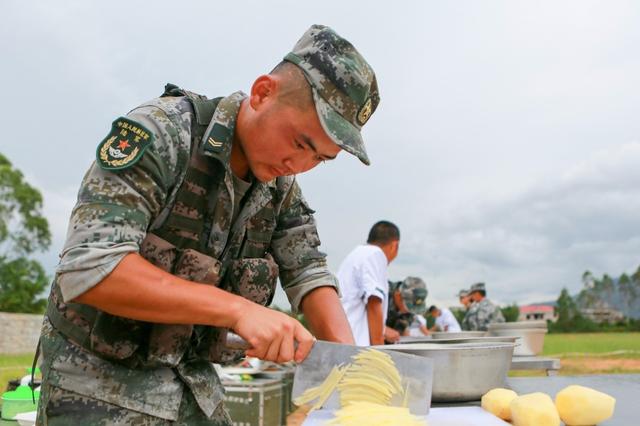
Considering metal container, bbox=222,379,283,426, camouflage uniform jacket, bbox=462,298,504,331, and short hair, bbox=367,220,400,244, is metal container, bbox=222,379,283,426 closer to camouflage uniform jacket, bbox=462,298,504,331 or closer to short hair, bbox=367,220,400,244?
short hair, bbox=367,220,400,244

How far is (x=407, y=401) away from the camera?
1.75 metres

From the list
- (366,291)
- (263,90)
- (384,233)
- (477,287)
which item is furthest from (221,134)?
(477,287)

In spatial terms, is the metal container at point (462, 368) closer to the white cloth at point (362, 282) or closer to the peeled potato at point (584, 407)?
the peeled potato at point (584, 407)

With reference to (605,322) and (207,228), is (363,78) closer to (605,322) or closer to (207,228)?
(207,228)

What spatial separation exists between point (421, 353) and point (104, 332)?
3.30ft

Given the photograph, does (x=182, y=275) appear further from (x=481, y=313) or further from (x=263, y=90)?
(x=481, y=313)

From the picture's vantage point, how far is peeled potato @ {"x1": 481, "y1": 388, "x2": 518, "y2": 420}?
1796mm

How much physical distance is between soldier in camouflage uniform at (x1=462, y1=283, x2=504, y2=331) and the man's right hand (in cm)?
859

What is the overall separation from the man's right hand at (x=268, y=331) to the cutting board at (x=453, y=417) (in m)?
0.26

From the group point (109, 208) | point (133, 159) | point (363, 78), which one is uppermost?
point (363, 78)

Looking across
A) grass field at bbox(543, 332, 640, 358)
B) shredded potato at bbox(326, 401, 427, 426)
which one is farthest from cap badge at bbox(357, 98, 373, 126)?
grass field at bbox(543, 332, 640, 358)

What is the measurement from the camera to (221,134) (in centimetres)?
171

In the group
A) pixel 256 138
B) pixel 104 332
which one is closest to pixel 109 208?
pixel 104 332

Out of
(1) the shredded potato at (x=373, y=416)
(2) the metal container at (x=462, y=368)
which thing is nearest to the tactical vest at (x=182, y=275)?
(1) the shredded potato at (x=373, y=416)
